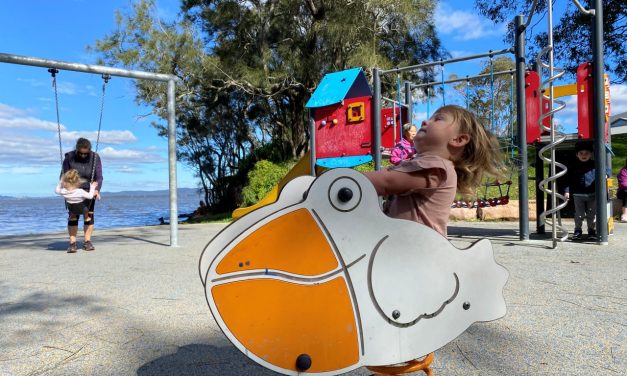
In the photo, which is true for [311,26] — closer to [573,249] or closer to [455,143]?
[573,249]

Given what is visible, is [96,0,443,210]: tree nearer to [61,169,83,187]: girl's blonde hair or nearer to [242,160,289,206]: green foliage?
[242,160,289,206]: green foliage

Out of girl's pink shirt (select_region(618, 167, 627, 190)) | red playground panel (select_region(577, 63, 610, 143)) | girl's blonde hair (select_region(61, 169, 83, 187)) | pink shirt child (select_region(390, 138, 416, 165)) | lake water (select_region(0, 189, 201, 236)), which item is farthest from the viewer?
lake water (select_region(0, 189, 201, 236))

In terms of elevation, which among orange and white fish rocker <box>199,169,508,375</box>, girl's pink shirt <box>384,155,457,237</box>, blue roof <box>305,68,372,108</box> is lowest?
orange and white fish rocker <box>199,169,508,375</box>

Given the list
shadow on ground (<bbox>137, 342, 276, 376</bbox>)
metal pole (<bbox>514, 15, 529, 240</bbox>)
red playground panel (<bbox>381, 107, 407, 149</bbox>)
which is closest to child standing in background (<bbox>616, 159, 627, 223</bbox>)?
metal pole (<bbox>514, 15, 529, 240</bbox>)

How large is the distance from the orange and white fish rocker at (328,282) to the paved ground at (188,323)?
94cm

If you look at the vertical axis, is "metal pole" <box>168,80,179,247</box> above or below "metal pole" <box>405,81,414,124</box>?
below

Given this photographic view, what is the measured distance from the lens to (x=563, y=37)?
1634cm

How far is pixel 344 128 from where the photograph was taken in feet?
21.6

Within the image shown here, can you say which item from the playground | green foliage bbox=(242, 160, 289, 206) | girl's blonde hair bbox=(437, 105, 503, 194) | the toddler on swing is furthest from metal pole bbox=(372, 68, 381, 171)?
green foliage bbox=(242, 160, 289, 206)

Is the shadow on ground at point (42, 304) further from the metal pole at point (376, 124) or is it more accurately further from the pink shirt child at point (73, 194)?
the metal pole at point (376, 124)

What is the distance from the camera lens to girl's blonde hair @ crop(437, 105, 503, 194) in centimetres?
145

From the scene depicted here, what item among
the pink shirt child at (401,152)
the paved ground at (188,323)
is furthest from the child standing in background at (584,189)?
the pink shirt child at (401,152)

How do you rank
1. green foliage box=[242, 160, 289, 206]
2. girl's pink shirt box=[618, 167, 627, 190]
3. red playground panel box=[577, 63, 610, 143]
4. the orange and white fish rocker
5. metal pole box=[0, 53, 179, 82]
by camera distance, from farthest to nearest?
1. green foliage box=[242, 160, 289, 206]
2. girl's pink shirt box=[618, 167, 627, 190]
3. red playground panel box=[577, 63, 610, 143]
4. metal pole box=[0, 53, 179, 82]
5. the orange and white fish rocker

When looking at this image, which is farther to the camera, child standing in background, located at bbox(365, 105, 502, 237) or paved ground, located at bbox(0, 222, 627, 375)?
paved ground, located at bbox(0, 222, 627, 375)
